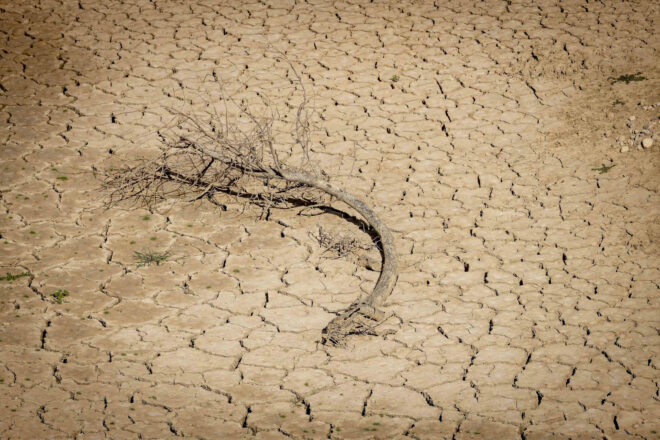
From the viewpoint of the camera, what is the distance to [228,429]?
10.8ft

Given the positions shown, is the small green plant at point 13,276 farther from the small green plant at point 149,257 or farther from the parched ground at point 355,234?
the small green plant at point 149,257

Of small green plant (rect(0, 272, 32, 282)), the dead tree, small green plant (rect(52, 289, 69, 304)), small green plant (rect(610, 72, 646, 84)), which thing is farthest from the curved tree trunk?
small green plant (rect(610, 72, 646, 84))

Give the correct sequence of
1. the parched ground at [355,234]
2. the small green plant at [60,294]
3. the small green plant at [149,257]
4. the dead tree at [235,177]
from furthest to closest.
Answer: the dead tree at [235,177] < the small green plant at [149,257] < the small green plant at [60,294] < the parched ground at [355,234]

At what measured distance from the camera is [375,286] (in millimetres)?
4164

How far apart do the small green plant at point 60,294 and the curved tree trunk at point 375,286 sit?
1379mm

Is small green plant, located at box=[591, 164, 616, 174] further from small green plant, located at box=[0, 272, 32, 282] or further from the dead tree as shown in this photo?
small green plant, located at box=[0, 272, 32, 282]

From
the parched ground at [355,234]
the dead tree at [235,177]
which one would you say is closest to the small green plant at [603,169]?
the parched ground at [355,234]

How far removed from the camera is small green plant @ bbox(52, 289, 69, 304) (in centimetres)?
404

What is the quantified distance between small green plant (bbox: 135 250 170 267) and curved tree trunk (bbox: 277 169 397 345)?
2.74 feet

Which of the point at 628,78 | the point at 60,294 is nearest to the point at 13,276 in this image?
the point at 60,294

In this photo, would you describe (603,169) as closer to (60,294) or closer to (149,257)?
(149,257)

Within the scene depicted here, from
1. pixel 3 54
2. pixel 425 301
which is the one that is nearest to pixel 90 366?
pixel 425 301

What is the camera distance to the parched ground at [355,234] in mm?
3449

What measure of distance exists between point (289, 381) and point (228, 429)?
0.41 metres
